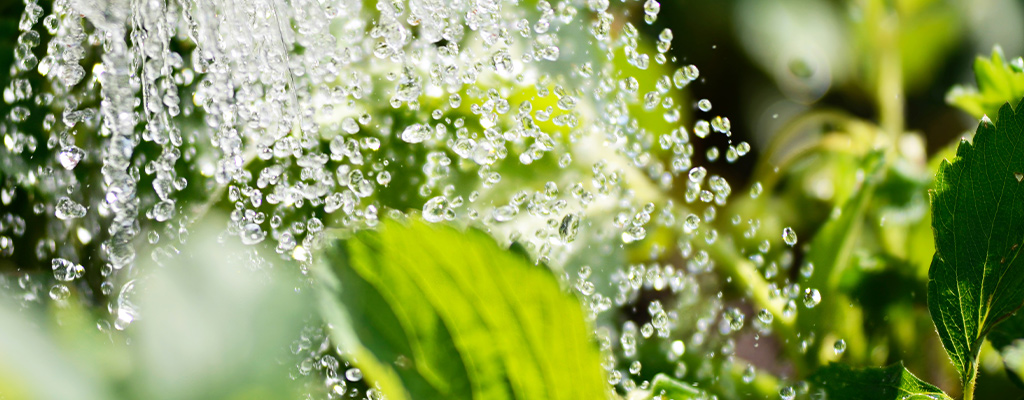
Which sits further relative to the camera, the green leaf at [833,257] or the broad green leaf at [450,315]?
the green leaf at [833,257]

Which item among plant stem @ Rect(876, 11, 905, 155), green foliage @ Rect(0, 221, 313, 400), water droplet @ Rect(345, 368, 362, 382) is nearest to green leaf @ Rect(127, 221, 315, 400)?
green foliage @ Rect(0, 221, 313, 400)

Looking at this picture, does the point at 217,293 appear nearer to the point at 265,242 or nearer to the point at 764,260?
the point at 265,242

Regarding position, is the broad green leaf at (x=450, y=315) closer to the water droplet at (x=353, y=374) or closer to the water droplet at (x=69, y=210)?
the water droplet at (x=353, y=374)

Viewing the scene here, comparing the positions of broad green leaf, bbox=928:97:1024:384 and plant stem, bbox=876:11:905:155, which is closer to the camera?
broad green leaf, bbox=928:97:1024:384

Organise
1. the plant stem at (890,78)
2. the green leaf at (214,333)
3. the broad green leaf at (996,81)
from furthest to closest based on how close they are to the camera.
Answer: the plant stem at (890,78), the broad green leaf at (996,81), the green leaf at (214,333)

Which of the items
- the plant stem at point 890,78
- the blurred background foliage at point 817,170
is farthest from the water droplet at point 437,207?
the plant stem at point 890,78

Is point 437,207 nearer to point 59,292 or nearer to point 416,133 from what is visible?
point 416,133

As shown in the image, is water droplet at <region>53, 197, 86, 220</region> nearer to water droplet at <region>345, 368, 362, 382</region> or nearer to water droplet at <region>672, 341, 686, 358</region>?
water droplet at <region>345, 368, 362, 382</region>
